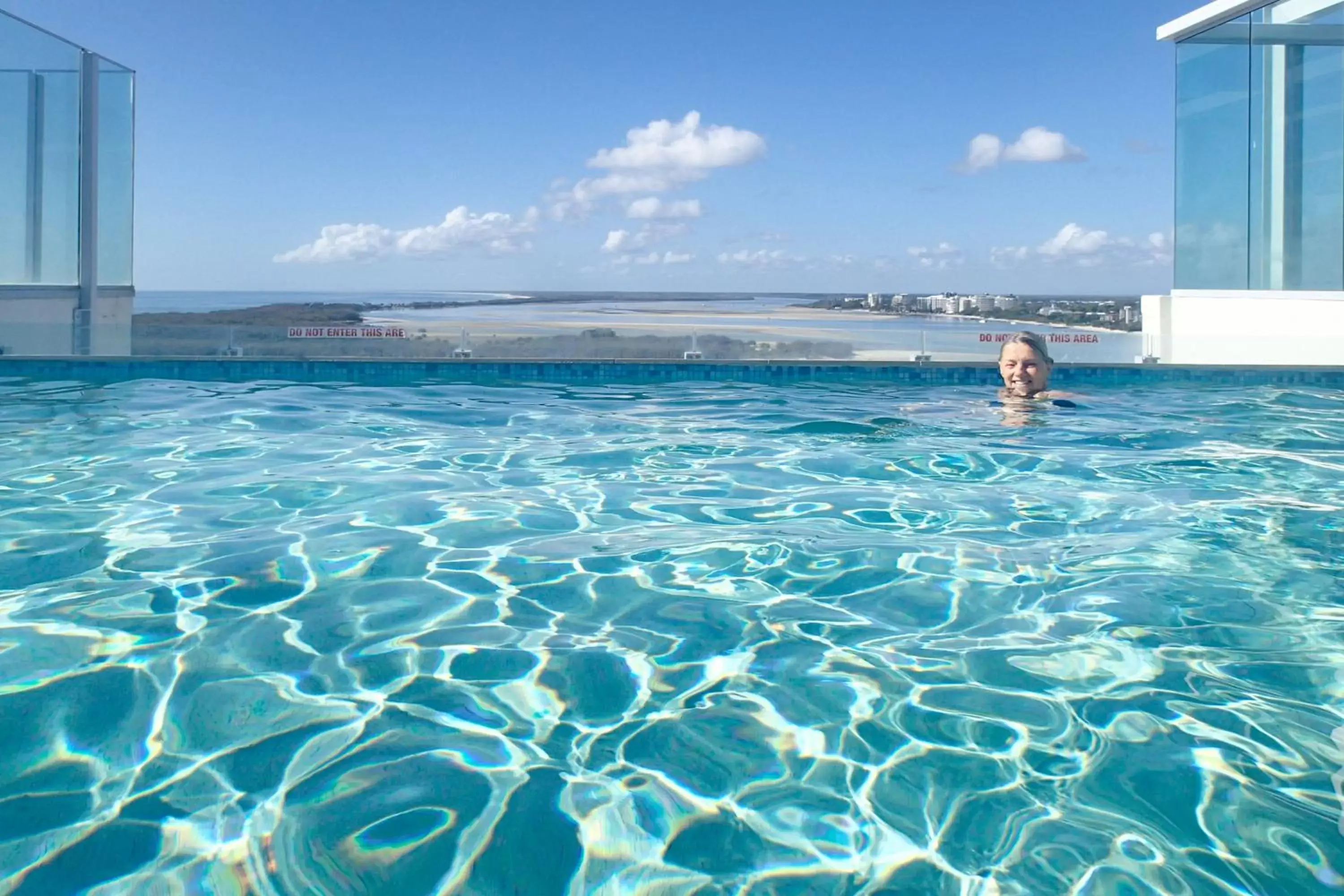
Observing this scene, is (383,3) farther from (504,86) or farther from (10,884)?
(10,884)

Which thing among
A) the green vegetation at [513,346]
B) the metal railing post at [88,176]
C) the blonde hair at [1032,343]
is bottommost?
the blonde hair at [1032,343]

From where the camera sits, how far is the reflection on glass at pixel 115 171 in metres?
10.2

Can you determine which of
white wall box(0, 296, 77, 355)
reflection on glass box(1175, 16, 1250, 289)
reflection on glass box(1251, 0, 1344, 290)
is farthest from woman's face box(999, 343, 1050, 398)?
white wall box(0, 296, 77, 355)

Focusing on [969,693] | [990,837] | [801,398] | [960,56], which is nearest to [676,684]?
[969,693]

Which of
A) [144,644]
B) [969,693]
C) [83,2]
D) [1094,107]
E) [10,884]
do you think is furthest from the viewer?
[1094,107]

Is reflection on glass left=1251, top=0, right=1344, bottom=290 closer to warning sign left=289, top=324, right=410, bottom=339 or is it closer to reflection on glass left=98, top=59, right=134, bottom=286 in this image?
warning sign left=289, top=324, right=410, bottom=339

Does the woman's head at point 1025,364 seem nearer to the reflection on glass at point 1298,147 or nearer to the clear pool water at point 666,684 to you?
the clear pool water at point 666,684

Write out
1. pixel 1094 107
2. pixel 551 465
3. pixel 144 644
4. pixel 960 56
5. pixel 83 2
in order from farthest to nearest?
pixel 1094 107
pixel 960 56
pixel 83 2
pixel 551 465
pixel 144 644

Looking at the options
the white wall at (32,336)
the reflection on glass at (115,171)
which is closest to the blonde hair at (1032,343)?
the white wall at (32,336)

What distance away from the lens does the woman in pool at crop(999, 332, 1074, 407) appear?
6656mm

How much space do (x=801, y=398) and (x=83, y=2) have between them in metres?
16.9

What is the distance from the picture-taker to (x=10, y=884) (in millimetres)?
1527

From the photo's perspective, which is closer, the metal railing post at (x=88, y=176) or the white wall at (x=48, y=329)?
the white wall at (x=48, y=329)

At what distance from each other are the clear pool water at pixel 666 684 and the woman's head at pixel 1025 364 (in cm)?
210
